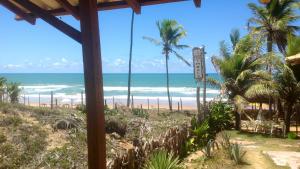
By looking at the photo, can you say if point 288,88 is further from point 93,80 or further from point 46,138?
point 93,80

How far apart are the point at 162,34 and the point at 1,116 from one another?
22.7 meters

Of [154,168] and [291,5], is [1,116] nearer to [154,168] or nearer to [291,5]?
[154,168]

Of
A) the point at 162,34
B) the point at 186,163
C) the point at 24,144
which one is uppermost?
the point at 162,34

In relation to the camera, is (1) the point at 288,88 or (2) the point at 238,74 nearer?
(1) the point at 288,88

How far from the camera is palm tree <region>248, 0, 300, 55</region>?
73.5 feet

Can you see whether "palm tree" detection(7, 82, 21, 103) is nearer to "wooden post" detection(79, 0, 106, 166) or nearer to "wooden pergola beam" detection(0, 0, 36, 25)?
"wooden pergola beam" detection(0, 0, 36, 25)

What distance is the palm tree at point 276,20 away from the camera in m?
22.4

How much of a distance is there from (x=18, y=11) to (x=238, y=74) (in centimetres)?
1371

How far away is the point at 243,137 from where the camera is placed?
45.1 ft

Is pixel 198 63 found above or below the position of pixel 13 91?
above

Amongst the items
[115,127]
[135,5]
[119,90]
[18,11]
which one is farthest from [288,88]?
[119,90]

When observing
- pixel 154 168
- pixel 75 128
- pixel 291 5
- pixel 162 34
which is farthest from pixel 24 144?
pixel 162 34

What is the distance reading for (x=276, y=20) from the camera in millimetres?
22688

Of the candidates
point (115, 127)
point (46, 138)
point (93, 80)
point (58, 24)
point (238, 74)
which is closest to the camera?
point (93, 80)
